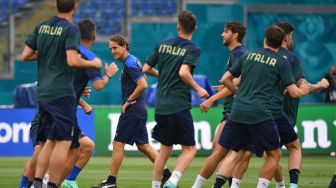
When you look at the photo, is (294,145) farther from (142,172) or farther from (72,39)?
(142,172)

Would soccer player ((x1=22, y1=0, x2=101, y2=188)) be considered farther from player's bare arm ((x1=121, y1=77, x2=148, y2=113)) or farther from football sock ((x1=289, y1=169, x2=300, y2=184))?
football sock ((x1=289, y1=169, x2=300, y2=184))

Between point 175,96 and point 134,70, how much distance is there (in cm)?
178

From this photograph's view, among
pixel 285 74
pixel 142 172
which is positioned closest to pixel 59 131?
pixel 285 74

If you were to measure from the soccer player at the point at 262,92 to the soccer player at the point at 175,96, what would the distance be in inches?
34.6

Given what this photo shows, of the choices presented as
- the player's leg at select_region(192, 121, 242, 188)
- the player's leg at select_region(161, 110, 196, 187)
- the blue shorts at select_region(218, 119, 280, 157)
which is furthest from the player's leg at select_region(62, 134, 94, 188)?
the blue shorts at select_region(218, 119, 280, 157)

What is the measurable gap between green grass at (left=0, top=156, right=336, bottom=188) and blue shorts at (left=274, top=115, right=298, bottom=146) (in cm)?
240

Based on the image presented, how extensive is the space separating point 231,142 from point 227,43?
2074mm

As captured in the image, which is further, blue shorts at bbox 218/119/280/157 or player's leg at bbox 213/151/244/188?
player's leg at bbox 213/151/244/188

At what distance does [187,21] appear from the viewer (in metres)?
13.9

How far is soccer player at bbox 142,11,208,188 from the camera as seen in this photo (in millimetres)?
13875

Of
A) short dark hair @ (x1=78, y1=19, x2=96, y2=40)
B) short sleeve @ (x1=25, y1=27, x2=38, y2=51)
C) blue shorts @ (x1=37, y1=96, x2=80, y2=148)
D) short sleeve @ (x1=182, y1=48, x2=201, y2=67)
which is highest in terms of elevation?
short dark hair @ (x1=78, y1=19, x2=96, y2=40)

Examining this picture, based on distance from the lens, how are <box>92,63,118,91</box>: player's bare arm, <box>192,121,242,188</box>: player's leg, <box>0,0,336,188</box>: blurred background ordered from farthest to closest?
<box>0,0,336,188</box>: blurred background < <box>192,121,242,188</box>: player's leg < <box>92,63,118,91</box>: player's bare arm

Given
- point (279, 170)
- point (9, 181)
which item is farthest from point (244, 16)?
point (279, 170)

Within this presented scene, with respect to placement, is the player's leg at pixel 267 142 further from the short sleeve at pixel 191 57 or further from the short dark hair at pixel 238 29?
the short dark hair at pixel 238 29
